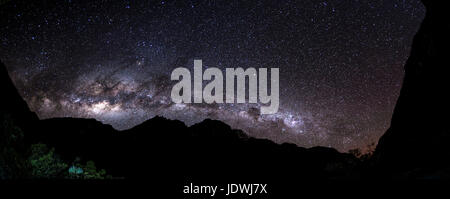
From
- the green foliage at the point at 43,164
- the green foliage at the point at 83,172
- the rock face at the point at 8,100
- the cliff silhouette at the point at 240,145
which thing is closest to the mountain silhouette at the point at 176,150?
the cliff silhouette at the point at 240,145

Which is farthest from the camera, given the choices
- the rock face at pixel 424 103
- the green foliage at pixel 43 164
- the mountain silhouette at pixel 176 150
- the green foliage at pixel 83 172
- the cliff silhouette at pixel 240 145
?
the mountain silhouette at pixel 176 150

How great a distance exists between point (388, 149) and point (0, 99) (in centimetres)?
2009

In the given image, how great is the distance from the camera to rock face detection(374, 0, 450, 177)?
11539 millimetres

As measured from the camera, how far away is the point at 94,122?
60281 mm

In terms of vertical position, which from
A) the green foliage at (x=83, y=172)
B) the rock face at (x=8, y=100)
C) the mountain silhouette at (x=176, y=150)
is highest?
the rock face at (x=8, y=100)

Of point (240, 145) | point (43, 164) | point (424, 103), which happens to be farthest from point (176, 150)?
point (424, 103)

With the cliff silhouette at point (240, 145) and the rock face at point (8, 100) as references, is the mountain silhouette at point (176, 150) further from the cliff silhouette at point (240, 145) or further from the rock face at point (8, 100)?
the rock face at point (8, 100)

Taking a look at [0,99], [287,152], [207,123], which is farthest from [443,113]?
[207,123]

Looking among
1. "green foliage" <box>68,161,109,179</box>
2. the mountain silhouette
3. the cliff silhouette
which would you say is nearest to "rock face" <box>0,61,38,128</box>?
the cliff silhouette

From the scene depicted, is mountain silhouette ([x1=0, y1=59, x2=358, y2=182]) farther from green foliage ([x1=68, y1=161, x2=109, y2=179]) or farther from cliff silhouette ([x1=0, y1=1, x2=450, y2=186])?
green foliage ([x1=68, y1=161, x2=109, y2=179])

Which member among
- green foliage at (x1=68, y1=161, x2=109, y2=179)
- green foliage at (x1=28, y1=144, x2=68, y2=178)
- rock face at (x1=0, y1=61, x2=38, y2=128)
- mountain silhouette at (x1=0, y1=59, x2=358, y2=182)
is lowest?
mountain silhouette at (x1=0, y1=59, x2=358, y2=182)

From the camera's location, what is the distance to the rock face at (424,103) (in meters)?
11.5

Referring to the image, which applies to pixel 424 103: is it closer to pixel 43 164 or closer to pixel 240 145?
pixel 43 164
